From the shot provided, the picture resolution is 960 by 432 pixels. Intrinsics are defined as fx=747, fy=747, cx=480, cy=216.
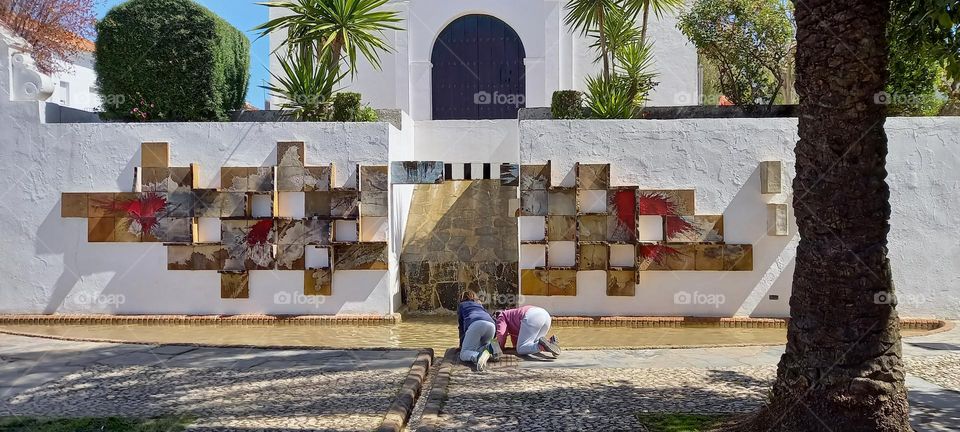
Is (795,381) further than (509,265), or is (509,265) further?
(509,265)

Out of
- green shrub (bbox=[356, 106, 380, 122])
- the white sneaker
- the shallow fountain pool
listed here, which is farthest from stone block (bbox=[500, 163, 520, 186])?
the white sneaker

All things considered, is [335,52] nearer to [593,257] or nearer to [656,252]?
[593,257]

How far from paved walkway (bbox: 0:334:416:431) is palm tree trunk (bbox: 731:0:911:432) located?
125 inches

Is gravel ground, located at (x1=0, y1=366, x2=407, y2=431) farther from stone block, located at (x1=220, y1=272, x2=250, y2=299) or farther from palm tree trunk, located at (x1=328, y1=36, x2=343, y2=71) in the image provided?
palm tree trunk, located at (x1=328, y1=36, x2=343, y2=71)

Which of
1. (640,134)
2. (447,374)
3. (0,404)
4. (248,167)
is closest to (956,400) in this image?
(447,374)

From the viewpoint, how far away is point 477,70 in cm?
1791

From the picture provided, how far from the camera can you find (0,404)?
625cm

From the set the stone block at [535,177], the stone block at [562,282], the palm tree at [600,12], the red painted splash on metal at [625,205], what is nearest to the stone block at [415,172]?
the stone block at [535,177]

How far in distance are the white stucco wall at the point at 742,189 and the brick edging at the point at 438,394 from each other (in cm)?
346

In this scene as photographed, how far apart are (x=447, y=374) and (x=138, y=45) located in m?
7.92

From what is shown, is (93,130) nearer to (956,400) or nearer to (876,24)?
(876,24)

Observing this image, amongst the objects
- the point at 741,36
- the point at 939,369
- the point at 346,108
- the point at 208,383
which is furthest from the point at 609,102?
the point at 208,383

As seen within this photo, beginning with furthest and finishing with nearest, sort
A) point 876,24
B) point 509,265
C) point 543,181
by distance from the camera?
point 509,265, point 543,181, point 876,24

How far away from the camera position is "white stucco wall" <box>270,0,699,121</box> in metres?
17.2
